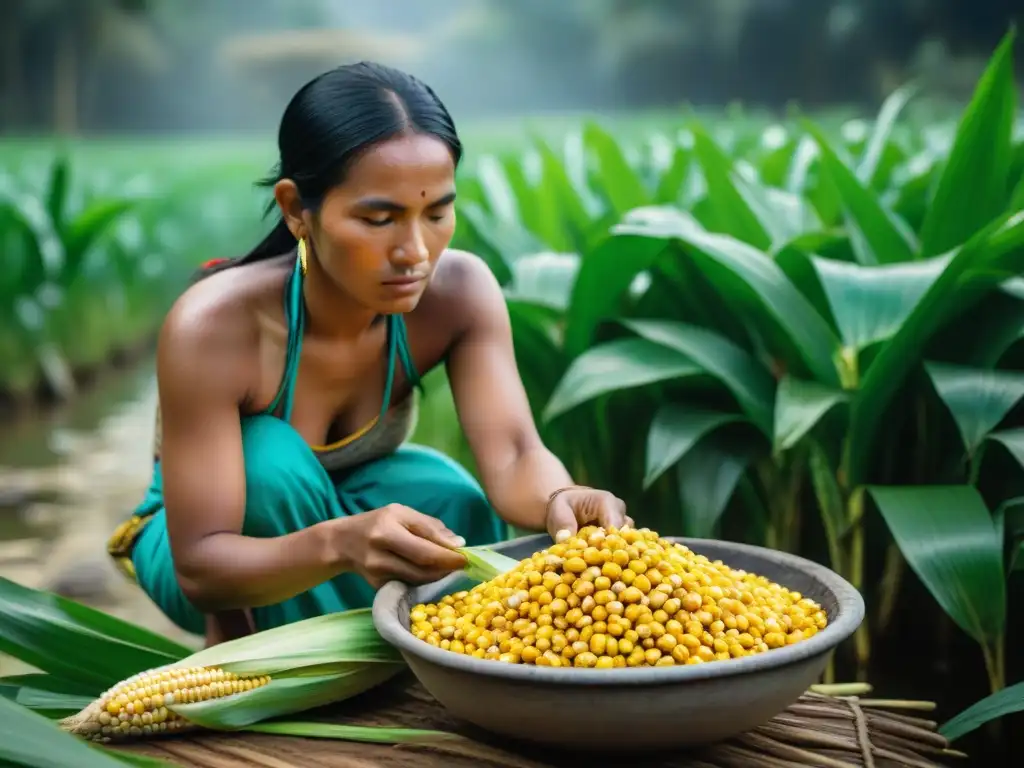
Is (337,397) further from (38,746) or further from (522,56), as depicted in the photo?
(522,56)

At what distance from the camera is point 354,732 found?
132cm

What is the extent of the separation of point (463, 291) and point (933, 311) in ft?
2.35

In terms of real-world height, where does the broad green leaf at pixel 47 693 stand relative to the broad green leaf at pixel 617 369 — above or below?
below

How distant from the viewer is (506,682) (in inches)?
43.4

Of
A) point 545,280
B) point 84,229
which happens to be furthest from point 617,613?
point 84,229

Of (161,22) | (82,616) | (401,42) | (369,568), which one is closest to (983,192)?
(369,568)

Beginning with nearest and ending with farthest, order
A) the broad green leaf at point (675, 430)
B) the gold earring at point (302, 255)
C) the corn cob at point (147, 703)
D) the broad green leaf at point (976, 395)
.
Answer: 1. the corn cob at point (147, 703)
2. the gold earring at point (302, 255)
3. the broad green leaf at point (976, 395)
4. the broad green leaf at point (675, 430)

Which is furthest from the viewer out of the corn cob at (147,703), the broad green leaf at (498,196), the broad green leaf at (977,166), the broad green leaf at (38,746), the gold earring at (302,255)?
the broad green leaf at (498,196)

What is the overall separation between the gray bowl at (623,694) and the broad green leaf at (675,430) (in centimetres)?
70

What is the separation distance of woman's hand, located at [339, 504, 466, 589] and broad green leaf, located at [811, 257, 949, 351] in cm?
86

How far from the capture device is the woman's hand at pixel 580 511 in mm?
1402

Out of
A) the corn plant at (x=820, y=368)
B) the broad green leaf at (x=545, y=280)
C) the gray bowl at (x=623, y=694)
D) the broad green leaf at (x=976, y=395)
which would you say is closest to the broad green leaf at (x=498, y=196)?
the broad green leaf at (x=545, y=280)

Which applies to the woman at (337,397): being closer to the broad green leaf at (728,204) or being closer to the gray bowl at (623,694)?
the gray bowl at (623,694)

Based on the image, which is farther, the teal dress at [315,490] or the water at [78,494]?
the water at [78,494]
